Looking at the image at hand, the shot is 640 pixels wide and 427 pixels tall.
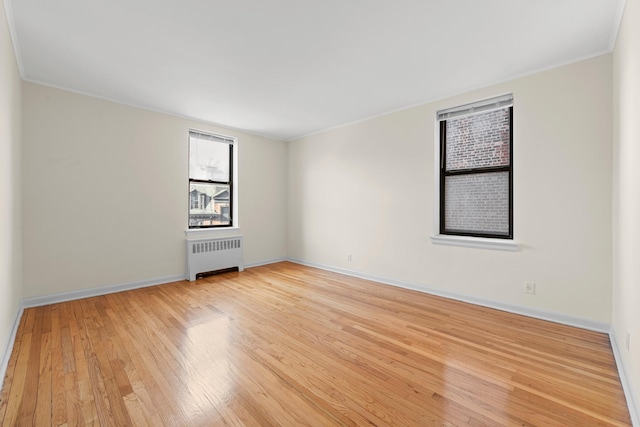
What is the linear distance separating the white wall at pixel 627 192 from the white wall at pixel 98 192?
494cm

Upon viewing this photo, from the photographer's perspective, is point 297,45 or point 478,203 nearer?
point 297,45

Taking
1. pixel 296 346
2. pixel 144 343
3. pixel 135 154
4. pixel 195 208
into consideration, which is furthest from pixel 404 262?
pixel 135 154

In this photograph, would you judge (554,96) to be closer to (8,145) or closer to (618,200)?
(618,200)

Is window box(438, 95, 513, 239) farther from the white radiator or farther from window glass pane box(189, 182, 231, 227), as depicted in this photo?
window glass pane box(189, 182, 231, 227)

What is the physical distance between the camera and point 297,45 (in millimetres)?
2463

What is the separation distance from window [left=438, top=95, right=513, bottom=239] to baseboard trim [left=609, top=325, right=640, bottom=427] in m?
1.25

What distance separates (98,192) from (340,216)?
11.7ft

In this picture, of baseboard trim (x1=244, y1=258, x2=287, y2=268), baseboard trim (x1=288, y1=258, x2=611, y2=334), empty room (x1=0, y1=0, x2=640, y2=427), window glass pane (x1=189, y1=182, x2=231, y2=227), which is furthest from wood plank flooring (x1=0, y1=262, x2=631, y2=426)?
baseboard trim (x1=244, y1=258, x2=287, y2=268)

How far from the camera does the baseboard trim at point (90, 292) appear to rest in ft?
10.5

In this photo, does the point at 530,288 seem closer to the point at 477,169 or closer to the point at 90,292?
the point at 477,169

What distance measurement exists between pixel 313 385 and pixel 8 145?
3.18 m

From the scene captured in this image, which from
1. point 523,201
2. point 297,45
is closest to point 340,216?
point 523,201

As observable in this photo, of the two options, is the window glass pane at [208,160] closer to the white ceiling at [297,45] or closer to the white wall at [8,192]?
the white ceiling at [297,45]

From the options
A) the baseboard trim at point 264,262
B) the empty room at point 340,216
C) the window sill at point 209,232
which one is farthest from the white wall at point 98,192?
the baseboard trim at point 264,262
